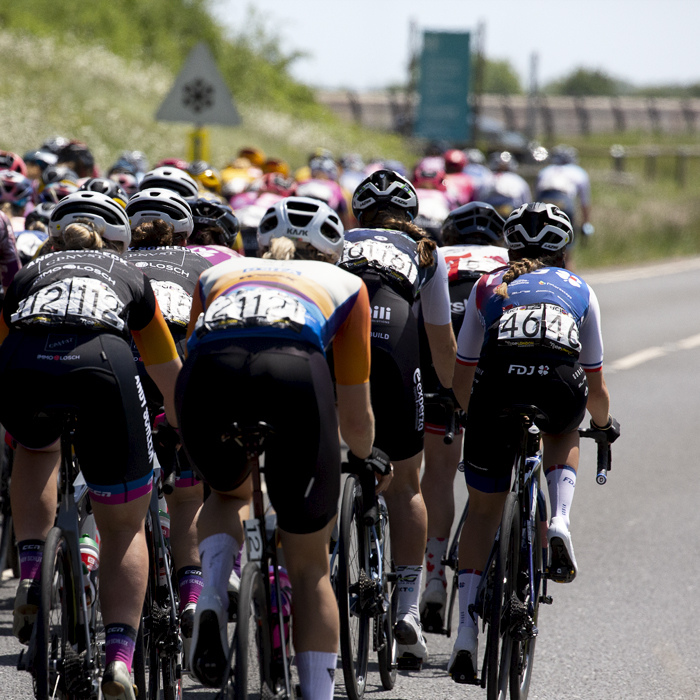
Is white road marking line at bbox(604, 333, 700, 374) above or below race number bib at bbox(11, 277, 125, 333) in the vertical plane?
below

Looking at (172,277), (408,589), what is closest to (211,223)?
(172,277)

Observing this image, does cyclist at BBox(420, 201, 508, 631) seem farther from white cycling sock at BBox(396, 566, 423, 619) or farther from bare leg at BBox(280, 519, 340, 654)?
bare leg at BBox(280, 519, 340, 654)

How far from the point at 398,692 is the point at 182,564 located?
3.78 feet

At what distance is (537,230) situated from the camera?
489 cm

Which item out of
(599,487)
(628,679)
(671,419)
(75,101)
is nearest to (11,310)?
(628,679)

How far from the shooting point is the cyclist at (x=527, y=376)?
457cm

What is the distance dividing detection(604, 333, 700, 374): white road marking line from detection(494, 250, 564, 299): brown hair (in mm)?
8538

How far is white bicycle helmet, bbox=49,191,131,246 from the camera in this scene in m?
4.47

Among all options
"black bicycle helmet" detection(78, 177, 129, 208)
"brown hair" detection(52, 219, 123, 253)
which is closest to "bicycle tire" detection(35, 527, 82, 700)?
"brown hair" detection(52, 219, 123, 253)

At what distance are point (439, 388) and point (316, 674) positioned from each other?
9.10ft

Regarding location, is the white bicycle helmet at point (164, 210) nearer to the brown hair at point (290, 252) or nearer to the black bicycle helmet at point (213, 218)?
the black bicycle helmet at point (213, 218)

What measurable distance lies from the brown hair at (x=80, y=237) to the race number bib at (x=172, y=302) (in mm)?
684

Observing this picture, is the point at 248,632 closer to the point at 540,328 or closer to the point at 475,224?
the point at 540,328

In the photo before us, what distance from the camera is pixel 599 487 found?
881cm
